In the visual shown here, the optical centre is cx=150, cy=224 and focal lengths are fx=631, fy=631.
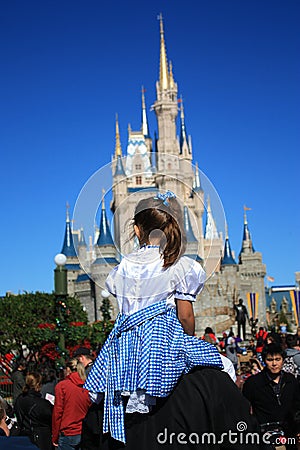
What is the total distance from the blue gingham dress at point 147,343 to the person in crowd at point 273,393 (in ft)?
6.66

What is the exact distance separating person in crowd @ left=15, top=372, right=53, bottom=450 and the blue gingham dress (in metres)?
3.24

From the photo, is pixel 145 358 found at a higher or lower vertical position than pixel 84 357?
lower

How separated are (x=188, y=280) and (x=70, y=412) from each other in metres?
3.03

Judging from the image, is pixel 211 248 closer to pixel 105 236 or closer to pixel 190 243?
pixel 190 243

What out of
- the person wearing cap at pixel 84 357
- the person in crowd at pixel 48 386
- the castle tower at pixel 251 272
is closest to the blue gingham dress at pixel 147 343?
the person wearing cap at pixel 84 357

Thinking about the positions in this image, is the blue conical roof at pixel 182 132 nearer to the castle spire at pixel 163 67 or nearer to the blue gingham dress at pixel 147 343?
the castle spire at pixel 163 67

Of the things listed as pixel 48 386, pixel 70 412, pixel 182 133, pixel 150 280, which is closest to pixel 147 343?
pixel 150 280

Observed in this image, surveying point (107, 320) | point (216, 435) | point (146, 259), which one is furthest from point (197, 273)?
point (107, 320)

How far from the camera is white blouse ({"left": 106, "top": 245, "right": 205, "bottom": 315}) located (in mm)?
2154

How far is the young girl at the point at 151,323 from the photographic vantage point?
2.02 m

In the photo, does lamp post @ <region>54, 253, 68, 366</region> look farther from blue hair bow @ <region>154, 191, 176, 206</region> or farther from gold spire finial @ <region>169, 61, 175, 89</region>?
gold spire finial @ <region>169, 61, 175, 89</region>

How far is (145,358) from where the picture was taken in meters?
2.03

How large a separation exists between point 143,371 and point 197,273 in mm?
378

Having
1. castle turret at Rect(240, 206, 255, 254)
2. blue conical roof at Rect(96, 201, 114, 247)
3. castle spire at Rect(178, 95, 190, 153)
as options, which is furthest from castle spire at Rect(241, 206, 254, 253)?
blue conical roof at Rect(96, 201, 114, 247)
